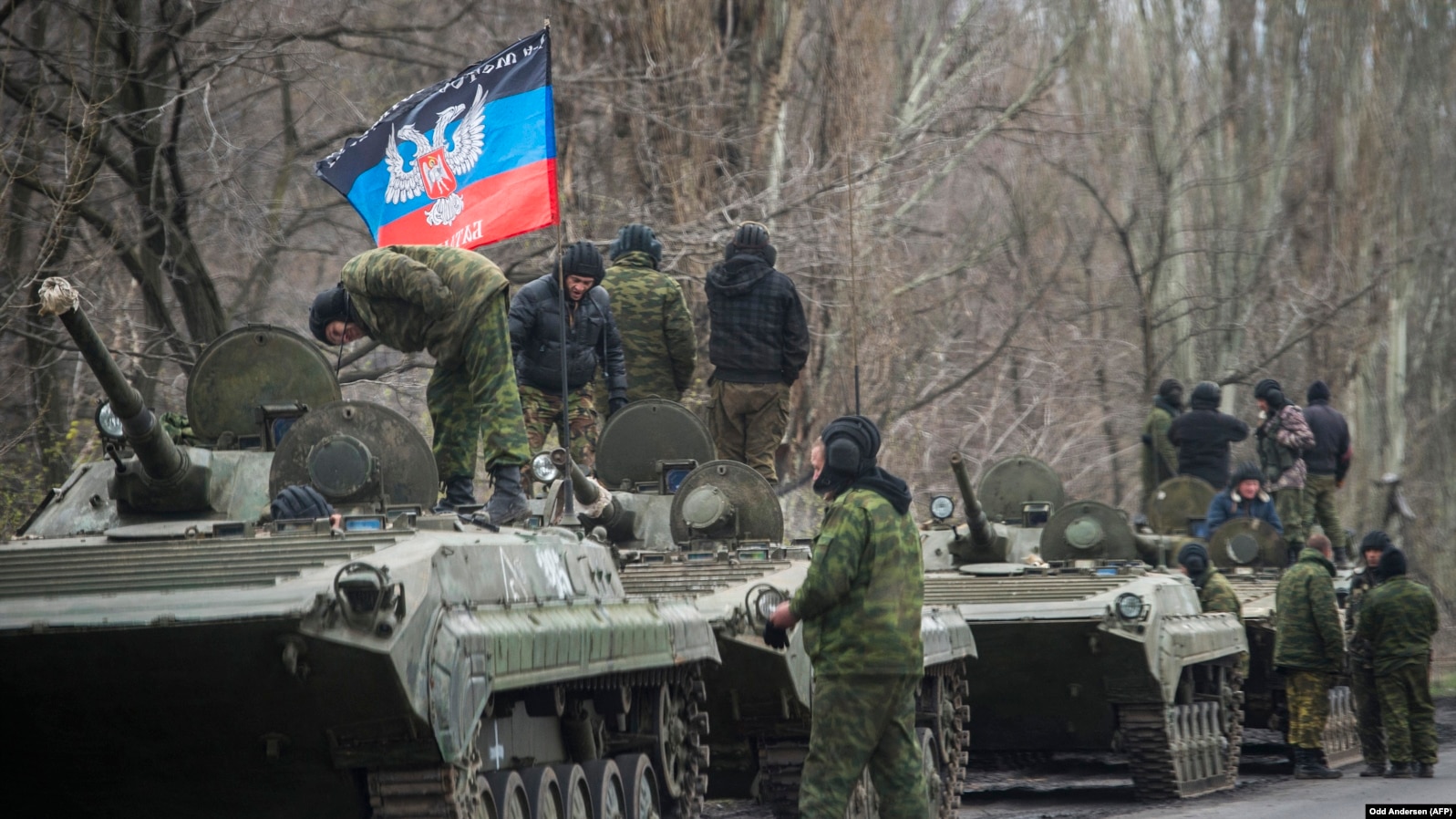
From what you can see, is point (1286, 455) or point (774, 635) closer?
point (774, 635)

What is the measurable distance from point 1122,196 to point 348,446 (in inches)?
895

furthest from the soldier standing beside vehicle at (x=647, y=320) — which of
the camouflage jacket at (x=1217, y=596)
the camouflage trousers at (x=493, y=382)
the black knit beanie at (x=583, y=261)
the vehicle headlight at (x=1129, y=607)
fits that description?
the camouflage jacket at (x=1217, y=596)

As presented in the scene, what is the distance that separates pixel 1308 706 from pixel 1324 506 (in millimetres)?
5677

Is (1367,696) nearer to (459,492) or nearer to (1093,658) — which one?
(1093,658)

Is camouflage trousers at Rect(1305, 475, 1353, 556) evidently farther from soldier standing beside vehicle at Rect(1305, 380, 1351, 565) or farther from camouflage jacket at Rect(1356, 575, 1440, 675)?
camouflage jacket at Rect(1356, 575, 1440, 675)

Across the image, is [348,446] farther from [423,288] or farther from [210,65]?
[210,65]

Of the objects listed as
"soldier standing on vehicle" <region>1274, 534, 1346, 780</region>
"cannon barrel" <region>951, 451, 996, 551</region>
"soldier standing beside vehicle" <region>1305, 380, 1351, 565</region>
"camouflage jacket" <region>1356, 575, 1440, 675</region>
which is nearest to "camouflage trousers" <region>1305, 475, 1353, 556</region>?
"soldier standing beside vehicle" <region>1305, 380, 1351, 565</region>

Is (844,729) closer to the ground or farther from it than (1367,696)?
farther from it

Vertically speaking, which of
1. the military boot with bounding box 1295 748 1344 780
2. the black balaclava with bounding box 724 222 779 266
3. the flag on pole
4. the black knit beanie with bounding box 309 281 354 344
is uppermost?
the flag on pole

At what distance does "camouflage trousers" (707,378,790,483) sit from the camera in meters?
14.4

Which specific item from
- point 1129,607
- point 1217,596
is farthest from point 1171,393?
point 1129,607

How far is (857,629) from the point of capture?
334 inches

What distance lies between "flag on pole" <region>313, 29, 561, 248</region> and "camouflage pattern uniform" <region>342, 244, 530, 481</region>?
1.82m

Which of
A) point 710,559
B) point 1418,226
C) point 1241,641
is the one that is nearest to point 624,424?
point 710,559
